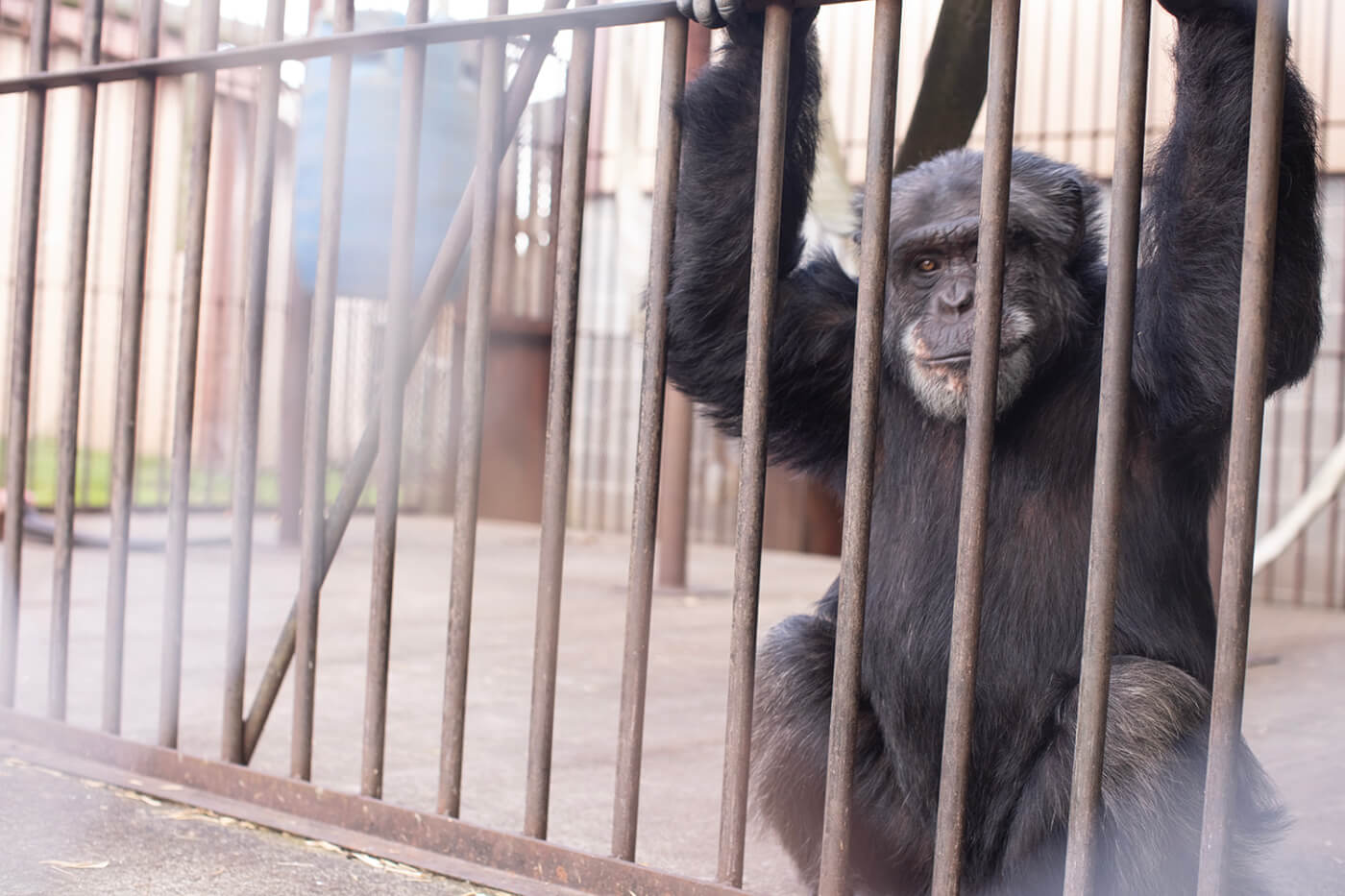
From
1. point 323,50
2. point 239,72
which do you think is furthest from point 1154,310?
point 239,72

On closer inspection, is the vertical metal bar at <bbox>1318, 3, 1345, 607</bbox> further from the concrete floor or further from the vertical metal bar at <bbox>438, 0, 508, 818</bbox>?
the vertical metal bar at <bbox>438, 0, 508, 818</bbox>

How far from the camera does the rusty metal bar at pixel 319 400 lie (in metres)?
2.74

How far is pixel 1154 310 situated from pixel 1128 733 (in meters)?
0.70

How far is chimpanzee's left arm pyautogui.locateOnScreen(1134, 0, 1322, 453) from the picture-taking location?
6.68ft

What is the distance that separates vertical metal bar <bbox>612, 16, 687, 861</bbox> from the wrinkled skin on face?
1.70ft

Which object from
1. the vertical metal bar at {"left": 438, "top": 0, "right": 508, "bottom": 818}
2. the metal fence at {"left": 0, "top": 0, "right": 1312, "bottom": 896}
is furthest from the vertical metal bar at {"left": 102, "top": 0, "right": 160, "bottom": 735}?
the vertical metal bar at {"left": 438, "top": 0, "right": 508, "bottom": 818}

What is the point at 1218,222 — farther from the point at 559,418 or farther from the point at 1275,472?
the point at 1275,472

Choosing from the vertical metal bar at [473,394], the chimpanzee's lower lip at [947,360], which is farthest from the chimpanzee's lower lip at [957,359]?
the vertical metal bar at [473,394]

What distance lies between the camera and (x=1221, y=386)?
2121 millimetres

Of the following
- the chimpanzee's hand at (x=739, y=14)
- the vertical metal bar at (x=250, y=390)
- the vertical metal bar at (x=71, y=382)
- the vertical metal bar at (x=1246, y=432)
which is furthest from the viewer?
the vertical metal bar at (x=71, y=382)

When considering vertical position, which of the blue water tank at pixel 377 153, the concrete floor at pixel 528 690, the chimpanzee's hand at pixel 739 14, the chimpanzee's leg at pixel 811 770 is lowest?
the concrete floor at pixel 528 690

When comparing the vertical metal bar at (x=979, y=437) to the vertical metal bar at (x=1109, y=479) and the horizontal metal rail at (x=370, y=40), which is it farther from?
the horizontal metal rail at (x=370, y=40)

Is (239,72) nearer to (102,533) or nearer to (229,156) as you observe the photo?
(229,156)

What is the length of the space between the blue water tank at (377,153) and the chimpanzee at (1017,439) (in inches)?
153
